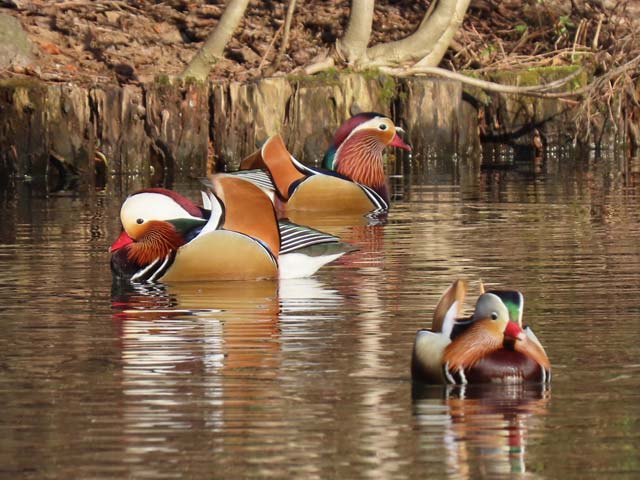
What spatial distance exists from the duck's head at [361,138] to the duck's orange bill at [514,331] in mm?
10153

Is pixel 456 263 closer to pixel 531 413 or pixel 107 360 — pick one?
pixel 107 360

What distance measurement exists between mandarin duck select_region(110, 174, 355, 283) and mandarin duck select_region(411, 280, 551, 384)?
3.46m

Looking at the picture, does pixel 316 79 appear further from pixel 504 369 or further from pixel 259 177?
pixel 504 369

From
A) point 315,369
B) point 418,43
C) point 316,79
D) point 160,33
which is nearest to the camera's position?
point 315,369

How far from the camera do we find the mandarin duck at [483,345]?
23.2ft

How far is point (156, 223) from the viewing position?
10.8 metres

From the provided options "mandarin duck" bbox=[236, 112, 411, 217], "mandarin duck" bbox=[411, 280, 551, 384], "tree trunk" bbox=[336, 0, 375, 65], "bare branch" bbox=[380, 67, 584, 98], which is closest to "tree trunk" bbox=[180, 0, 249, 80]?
"tree trunk" bbox=[336, 0, 375, 65]

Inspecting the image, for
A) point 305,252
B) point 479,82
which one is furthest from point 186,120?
point 305,252

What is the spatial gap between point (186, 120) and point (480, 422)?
43.5 ft

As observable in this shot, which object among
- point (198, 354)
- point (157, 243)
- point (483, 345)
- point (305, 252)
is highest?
point (157, 243)

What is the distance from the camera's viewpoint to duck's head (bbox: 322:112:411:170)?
17219 mm

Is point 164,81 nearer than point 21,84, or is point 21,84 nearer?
point 21,84

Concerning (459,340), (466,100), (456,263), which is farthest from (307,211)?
(459,340)

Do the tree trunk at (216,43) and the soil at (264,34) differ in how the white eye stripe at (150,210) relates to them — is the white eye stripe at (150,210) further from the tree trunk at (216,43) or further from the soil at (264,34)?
the soil at (264,34)
